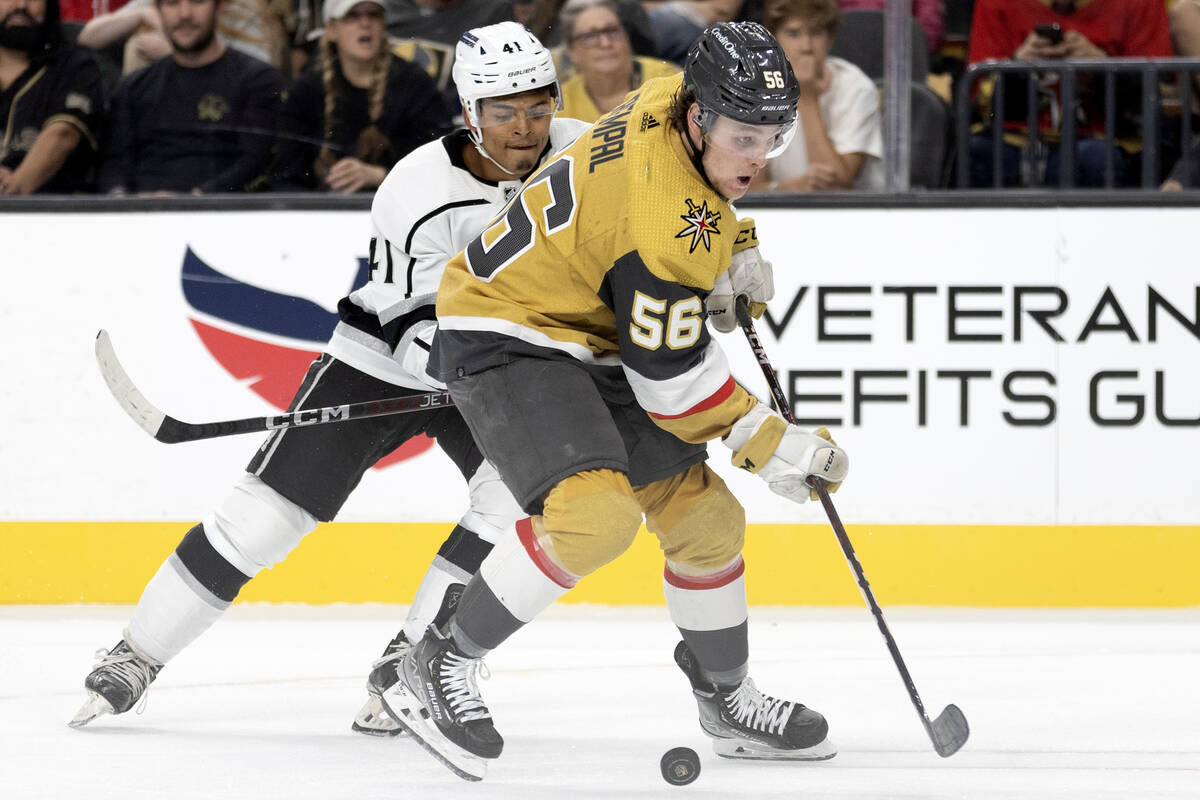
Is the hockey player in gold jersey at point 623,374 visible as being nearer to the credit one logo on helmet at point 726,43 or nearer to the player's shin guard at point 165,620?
the credit one logo on helmet at point 726,43

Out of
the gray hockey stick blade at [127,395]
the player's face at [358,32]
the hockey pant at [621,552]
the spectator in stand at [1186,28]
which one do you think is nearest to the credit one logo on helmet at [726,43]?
the hockey pant at [621,552]

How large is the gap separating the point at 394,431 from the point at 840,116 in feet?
5.27

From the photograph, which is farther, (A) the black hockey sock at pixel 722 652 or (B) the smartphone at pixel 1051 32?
(B) the smartphone at pixel 1051 32

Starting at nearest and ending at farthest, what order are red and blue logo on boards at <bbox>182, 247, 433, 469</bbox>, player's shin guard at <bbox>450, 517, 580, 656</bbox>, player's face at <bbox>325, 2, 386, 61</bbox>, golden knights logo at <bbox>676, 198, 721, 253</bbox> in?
golden knights logo at <bbox>676, 198, 721, 253</bbox> < player's shin guard at <bbox>450, 517, 580, 656</bbox> < red and blue logo on boards at <bbox>182, 247, 433, 469</bbox> < player's face at <bbox>325, 2, 386, 61</bbox>

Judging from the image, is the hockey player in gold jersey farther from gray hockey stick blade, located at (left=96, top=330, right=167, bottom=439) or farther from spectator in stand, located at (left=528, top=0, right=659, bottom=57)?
spectator in stand, located at (left=528, top=0, right=659, bottom=57)

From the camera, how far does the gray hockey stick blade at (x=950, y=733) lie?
92.3 inches

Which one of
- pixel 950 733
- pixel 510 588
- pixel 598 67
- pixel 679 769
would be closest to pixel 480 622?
pixel 510 588

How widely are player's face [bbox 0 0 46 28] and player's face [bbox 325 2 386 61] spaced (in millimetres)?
691

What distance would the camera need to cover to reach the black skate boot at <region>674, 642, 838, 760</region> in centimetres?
249

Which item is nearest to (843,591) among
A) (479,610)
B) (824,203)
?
(824,203)

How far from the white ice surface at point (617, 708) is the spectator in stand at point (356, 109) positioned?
3.37 feet

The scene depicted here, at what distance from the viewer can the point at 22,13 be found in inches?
156

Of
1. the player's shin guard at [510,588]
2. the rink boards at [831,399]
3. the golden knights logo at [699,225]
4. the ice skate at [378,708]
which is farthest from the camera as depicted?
the rink boards at [831,399]

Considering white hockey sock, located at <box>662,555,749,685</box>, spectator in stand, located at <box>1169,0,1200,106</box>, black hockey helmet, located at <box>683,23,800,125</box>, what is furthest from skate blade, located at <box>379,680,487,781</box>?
spectator in stand, located at <box>1169,0,1200,106</box>
